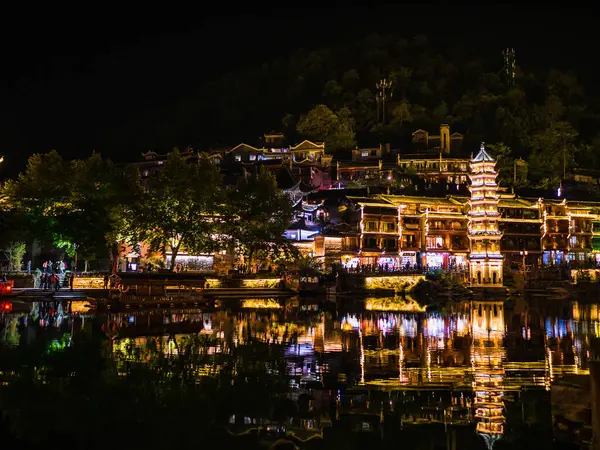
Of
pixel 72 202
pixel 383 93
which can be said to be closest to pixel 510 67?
pixel 383 93

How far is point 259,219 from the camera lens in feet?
173

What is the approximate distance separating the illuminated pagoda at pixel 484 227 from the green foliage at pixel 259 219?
1866 centimetres

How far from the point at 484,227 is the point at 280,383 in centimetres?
4969

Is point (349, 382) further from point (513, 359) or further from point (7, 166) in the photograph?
point (7, 166)

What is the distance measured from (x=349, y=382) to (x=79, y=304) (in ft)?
87.2

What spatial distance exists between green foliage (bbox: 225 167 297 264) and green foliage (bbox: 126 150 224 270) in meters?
2.89

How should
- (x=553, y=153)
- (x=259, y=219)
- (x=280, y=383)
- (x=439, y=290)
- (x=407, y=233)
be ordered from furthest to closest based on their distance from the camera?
A: (x=553, y=153)
(x=407, y=233)
(x=439, y=290)
(x=259, y=219)
(x=280, y=383)

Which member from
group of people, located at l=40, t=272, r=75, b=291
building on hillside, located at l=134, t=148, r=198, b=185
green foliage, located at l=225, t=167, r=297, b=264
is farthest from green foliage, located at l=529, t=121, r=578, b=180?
group of people, located at l=40, t=272, r=75, b=291

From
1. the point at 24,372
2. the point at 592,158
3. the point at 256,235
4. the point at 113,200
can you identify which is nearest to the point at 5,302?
the point at 113,200

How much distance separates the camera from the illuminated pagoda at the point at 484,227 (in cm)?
6078

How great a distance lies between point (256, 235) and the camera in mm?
52125

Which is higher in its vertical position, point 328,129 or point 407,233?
point 328,129

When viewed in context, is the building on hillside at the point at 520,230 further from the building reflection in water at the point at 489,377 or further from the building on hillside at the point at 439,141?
the building reflection in water at the point at 489,377

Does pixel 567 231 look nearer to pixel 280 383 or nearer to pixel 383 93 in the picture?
pixel 383 93
